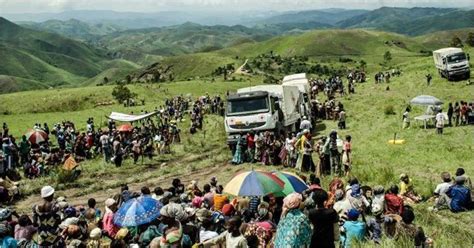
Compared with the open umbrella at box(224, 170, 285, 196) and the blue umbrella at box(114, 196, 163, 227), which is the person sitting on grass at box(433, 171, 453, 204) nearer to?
the open umbrella at box(224, 170, 285, 196)

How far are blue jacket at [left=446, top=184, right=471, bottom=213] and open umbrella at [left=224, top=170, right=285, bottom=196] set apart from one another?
17.3 ft

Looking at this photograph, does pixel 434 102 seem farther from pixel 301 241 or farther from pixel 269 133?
pixel 301 241

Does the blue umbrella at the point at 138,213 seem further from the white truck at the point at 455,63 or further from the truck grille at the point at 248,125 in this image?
the white truck at the point at 455,63

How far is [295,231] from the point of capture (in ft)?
25.3

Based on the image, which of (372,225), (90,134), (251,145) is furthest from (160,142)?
(372,225)

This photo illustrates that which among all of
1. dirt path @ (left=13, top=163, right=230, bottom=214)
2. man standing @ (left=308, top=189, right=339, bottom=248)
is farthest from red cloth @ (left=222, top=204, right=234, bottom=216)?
dirt path @ (left=13, top=163, right=230, bottom=214)

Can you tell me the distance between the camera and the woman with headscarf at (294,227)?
7711 mm

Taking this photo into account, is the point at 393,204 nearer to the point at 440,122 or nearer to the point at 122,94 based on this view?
the point at 440,122

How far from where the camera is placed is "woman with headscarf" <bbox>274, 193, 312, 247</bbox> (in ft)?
25.3

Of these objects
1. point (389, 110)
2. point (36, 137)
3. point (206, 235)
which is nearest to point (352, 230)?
point (206, 235)

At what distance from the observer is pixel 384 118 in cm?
3622

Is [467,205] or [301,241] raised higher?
[301,241]

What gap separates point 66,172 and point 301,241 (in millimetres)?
16260

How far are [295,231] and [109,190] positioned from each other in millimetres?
14503
